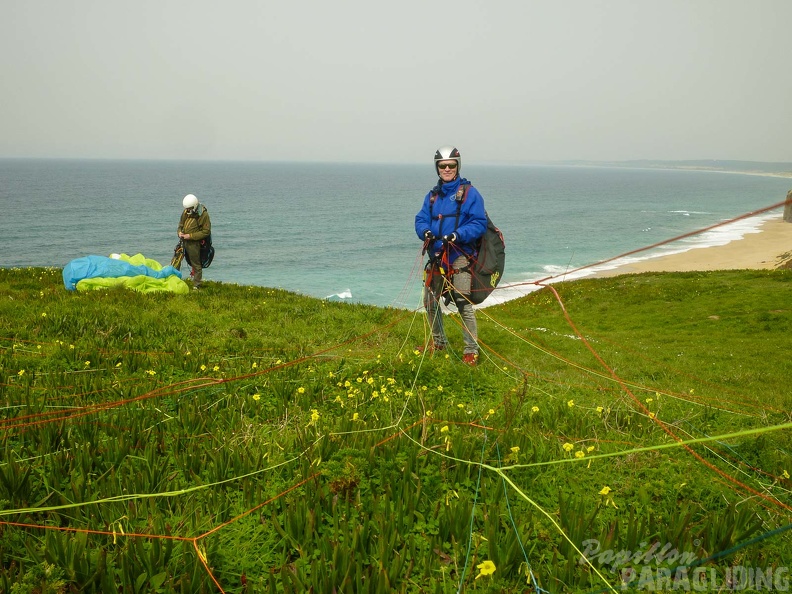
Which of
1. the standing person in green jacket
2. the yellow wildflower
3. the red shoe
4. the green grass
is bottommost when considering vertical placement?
the red shoe

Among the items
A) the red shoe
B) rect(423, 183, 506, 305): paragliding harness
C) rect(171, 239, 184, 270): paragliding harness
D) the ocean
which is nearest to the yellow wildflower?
the red shoe

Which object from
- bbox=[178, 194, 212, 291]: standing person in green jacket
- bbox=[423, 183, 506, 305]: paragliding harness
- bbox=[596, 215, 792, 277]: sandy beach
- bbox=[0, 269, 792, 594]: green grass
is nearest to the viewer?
bbox=[0, 269, 792, 594]: green grass

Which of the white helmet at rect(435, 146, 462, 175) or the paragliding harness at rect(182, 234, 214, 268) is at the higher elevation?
the white helmet at rect(435, 146, 462, 175)

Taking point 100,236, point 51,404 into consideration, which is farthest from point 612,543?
point 100,236

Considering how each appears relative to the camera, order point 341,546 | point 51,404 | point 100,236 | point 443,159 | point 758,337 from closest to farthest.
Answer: point 341,546 → point 51,404 → point 443,159 → point 758,337 → point 100,236

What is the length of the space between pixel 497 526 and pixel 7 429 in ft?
12.1

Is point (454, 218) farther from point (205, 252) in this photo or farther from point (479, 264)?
point (205, 252)

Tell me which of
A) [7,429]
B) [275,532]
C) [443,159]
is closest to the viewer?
[275,532]

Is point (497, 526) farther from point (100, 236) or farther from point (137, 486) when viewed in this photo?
point (100, 236)

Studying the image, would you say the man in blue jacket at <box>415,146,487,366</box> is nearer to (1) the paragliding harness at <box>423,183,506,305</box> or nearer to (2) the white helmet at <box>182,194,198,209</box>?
(1) the paragliding harness at <box>423,183,506,305</box>

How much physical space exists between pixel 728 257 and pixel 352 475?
52.9m

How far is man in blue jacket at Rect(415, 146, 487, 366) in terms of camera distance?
8133 mm

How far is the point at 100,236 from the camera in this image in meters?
65.9

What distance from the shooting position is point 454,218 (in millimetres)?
8250
